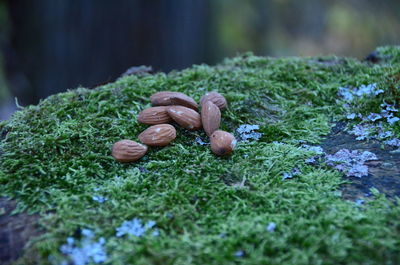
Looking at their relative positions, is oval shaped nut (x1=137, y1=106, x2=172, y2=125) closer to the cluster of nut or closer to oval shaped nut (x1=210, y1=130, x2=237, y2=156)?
the cluster of nut

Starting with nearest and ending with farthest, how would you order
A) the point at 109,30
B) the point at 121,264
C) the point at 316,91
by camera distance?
1. the point at 121,264
2. the point at 316,91
3. the point at 109,30

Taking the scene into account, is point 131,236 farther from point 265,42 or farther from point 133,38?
point 265,42

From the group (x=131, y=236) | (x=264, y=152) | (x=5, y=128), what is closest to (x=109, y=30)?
(x=5, y=128)

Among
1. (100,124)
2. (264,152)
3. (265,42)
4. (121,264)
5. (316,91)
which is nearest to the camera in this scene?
(121,264)

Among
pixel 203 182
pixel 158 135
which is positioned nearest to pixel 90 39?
pixel 158 135

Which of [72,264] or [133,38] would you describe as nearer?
[72,264]

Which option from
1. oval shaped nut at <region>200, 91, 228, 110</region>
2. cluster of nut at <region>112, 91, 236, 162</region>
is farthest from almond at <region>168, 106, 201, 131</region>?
oval shaped nut at <region>200, 91, 228, 110</region>

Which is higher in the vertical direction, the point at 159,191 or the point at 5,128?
the point at 5,128
